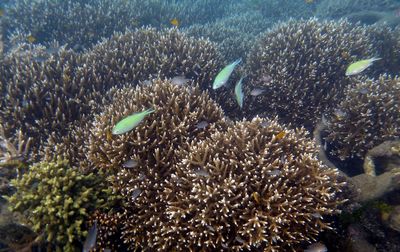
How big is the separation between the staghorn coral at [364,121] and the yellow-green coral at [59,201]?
495 cm

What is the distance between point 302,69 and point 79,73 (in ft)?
18.4

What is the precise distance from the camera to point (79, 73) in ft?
23.2

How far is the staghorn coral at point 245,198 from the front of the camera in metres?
3.94

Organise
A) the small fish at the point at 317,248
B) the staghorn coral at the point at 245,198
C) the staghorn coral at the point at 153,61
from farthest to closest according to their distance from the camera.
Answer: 1. the staghorn coral at the point at 153,61
2. the staghorn coral at the point at 245,198
3. the small fish at the point at 317,248

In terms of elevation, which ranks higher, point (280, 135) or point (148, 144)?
point (148, 144)

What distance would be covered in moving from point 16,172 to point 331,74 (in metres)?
7.45

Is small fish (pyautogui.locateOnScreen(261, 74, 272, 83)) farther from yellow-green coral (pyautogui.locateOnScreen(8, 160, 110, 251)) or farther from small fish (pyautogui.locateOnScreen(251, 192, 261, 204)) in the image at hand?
yellow-green coral (pyautogui.locateOnScreen(8, 160, 110, 251))

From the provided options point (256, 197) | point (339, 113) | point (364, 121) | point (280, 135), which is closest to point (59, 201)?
point (256, 197)

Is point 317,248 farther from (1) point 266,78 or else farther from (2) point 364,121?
(1) point 266,78

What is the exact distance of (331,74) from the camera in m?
7.67

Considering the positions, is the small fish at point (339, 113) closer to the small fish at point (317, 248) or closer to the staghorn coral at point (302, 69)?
the staghorn coral at point (302, 69)

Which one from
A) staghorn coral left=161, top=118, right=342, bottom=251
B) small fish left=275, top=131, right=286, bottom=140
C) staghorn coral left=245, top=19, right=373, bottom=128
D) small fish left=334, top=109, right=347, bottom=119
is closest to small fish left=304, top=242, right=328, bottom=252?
staghorn coral left=161, top=118, right=342, bottom=251

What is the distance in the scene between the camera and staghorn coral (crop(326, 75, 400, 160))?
6.17 metres

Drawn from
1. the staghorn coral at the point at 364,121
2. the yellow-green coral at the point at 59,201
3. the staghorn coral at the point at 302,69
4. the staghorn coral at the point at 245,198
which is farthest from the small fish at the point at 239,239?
the staghorn coral at the point at 302,69
